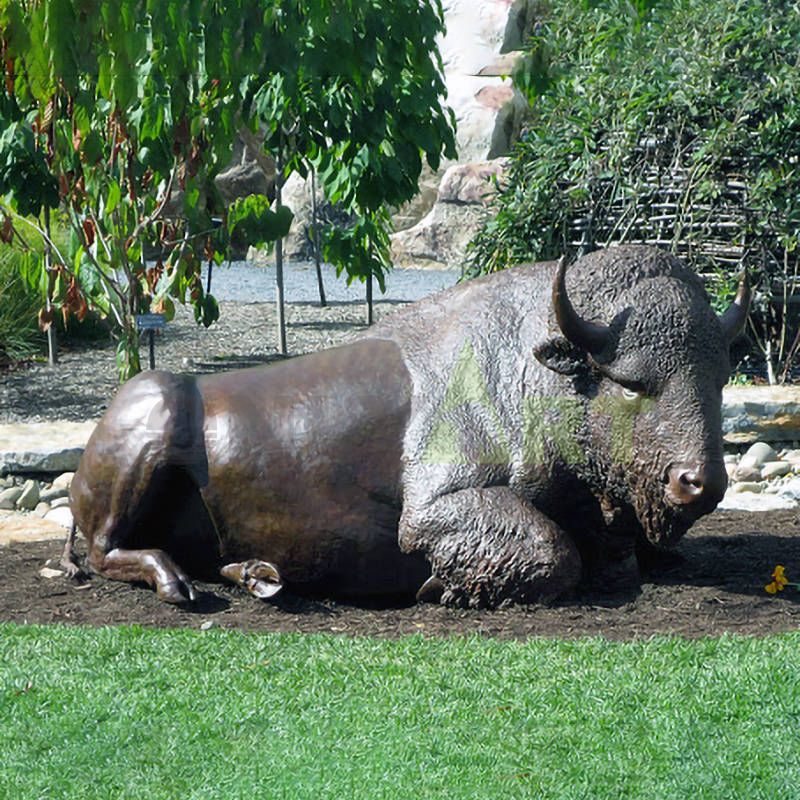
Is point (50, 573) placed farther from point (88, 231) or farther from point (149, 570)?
point (88, 231)

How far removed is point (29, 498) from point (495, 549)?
4141 mm

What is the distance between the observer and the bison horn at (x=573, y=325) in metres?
5.80

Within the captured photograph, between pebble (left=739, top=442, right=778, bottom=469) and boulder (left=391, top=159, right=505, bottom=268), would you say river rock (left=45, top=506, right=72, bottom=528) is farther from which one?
boulder (left=391, top=159, right=505, bottom=268)

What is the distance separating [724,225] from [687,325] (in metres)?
6.13

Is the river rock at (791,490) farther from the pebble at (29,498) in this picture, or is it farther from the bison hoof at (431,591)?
the pebble at (29,498)

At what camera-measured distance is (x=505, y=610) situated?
6.02 meters

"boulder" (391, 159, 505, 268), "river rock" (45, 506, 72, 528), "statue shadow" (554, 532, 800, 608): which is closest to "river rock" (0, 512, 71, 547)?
"river rock" (45, 506, 72, 528)

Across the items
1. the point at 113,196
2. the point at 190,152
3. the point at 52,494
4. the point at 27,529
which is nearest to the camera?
the point at 27,529

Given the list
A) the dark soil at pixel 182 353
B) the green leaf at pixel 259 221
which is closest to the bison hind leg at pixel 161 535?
the dark soil at pixel 182 353

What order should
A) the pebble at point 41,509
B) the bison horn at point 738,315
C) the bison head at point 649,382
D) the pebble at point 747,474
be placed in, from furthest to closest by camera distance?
the pebble at point 747,474
the pebble at point 41,509
the bison horn at point 738,315
the bison head at point 649,382

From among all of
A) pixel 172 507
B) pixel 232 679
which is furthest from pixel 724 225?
pixel 232 679

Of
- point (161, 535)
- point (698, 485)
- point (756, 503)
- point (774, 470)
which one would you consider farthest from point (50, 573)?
point (774, 470)

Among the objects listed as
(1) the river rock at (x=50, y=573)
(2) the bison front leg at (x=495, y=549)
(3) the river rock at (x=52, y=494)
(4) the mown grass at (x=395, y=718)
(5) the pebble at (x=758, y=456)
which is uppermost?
(2) the bison front leg at (x=495, y=549)

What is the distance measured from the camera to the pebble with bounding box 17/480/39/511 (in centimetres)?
901
